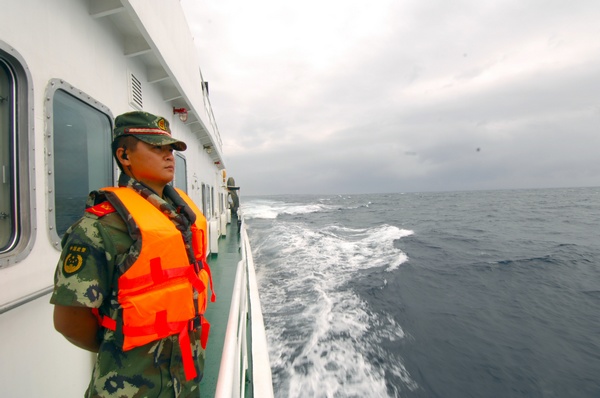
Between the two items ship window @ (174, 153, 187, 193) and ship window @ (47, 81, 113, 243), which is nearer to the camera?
ship window @ (47, 81, 113, 243)

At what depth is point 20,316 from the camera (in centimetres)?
148

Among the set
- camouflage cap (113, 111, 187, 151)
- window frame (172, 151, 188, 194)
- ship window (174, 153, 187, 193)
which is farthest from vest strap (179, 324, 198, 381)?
ship window (174, 153, 187, 193)

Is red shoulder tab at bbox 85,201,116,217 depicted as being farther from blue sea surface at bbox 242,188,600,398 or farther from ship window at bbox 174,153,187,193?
blue sea surface at bbox 242,188,600,398

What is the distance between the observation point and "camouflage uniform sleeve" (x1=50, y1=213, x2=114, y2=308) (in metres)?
0.97

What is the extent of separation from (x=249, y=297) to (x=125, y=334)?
301cm

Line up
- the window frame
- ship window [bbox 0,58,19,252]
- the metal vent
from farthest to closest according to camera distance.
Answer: the window frame
the metal vent
ship window [bbox 0,58,19,252]

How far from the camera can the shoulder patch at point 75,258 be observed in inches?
38.9

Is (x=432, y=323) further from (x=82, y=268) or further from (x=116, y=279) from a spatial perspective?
(x=82, y=268)

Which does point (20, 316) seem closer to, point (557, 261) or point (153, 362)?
point (153, 362)

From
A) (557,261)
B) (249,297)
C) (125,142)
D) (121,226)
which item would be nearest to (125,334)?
(121,226)

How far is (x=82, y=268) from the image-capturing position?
99cm

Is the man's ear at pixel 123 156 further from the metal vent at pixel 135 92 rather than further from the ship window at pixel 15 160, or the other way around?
the metal vent at pixel 135 92

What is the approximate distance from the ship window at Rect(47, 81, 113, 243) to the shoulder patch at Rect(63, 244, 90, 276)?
945mm

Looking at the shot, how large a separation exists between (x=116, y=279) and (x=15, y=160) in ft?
3.28
